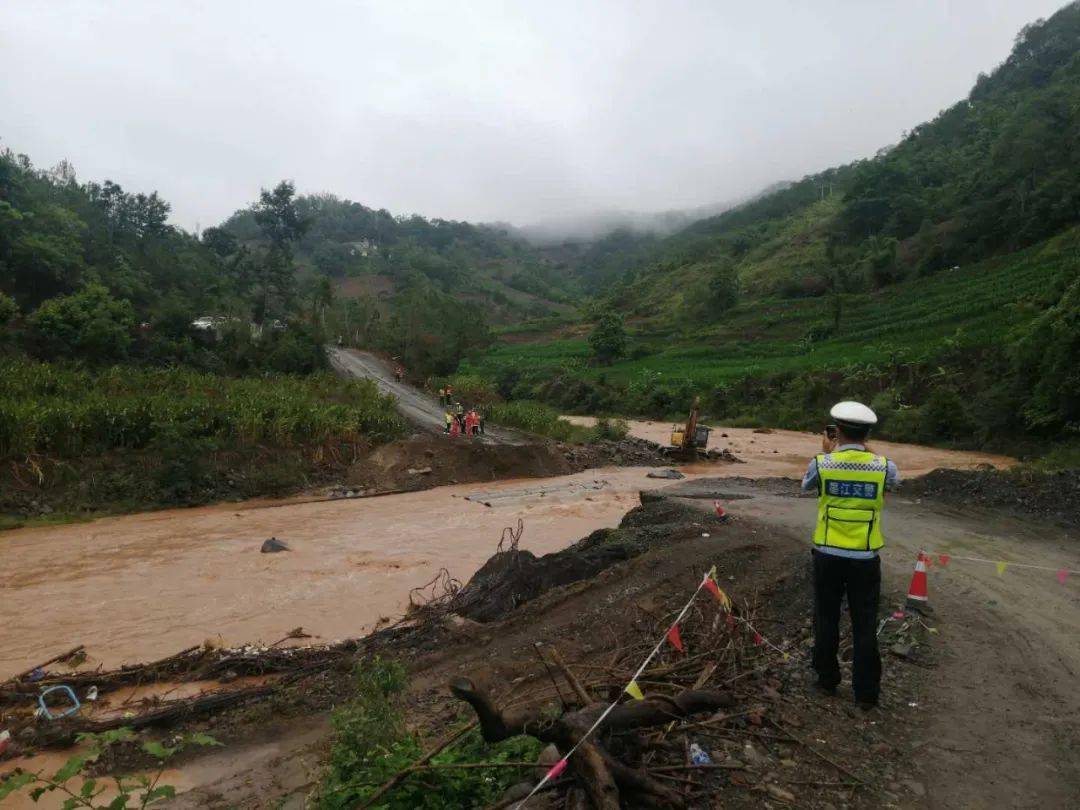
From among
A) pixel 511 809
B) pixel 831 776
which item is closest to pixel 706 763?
pixel 831 776

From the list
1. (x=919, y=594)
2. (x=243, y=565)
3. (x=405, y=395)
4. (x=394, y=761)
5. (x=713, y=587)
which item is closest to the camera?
(x=394, y=761)

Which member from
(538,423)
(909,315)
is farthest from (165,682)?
(909,315)

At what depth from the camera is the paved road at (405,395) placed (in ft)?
93.9

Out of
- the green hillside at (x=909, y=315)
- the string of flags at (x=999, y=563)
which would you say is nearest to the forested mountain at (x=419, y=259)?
the green hillside at (x=909, y=315)

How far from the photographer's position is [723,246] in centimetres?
10819

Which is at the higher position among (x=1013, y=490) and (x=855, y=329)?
(x=855, y=329)

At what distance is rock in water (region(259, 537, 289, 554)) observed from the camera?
12.7 meters

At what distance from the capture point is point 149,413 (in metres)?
18.0

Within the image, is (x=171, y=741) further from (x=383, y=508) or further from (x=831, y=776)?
(x=383, y=508)

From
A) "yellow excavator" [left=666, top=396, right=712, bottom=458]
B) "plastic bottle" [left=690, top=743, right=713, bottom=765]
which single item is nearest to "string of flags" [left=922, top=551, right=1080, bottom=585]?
"plastic bottle" [left=690, top=743, right=713, bottom=765]

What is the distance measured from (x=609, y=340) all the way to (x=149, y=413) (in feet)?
152

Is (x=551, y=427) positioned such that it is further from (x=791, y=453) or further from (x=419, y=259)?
(x=419, y=259)

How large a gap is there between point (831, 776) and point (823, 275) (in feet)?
224

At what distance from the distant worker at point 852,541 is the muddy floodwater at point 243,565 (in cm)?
611
